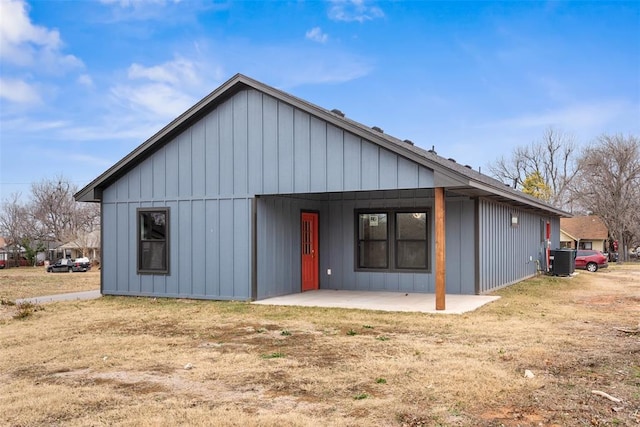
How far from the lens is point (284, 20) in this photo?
63.3 ft

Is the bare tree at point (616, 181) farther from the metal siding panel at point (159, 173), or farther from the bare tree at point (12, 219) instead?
the bare tree at point (12, 219)

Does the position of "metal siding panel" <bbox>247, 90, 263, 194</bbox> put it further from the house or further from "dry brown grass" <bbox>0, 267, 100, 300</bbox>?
"dry brown grass" <bbox>0, 267, 100, 300</bbox>

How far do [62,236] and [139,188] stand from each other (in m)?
41.2

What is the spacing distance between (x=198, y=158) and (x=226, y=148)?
0.76 metres

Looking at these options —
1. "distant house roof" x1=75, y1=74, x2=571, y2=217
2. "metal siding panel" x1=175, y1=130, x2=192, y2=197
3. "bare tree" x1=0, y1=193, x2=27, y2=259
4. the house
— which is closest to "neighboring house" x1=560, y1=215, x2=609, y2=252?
the house

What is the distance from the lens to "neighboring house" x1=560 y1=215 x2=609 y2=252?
50281mm

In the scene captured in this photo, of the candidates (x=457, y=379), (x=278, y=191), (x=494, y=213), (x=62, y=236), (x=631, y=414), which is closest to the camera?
(x=631, y=414)

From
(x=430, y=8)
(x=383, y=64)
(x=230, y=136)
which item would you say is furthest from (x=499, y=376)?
(x=383, y=64)

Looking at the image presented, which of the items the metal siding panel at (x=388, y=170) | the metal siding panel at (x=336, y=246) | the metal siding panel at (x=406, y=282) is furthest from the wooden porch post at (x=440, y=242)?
the metal siding panel at (x=336, y=246)

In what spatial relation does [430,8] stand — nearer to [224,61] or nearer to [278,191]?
[224,61]

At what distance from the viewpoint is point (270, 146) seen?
11.8 m

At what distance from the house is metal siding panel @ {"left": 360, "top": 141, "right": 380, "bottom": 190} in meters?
0.02

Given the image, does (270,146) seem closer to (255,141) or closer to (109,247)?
(255,141)

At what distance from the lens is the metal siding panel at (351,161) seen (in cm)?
1093
